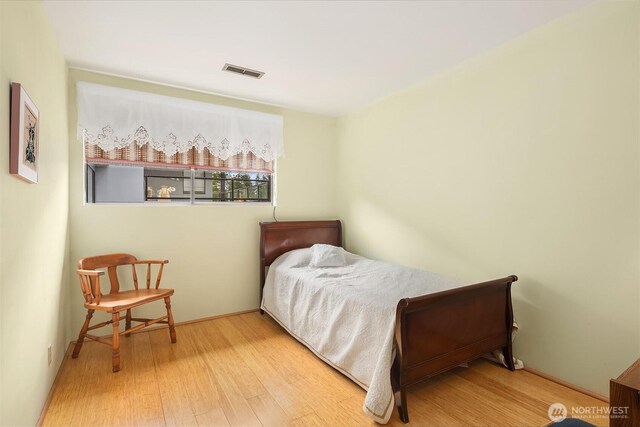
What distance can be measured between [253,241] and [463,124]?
2481 mm

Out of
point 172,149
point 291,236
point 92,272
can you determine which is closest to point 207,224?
point 172,149

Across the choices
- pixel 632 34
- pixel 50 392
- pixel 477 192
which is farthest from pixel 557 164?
pixel 50 392

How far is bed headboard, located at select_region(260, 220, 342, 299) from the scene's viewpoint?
3.68 metres

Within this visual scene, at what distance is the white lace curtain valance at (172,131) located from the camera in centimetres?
292

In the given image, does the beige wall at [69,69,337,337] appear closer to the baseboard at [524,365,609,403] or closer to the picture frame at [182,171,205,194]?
the picture frame at [182,171,205,194]

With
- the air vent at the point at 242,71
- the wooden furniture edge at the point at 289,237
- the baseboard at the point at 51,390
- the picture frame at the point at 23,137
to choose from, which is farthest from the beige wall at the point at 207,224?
the picture frame at the point at 23,137

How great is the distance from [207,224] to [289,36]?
2.07 m

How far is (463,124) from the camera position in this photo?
2.83 metres

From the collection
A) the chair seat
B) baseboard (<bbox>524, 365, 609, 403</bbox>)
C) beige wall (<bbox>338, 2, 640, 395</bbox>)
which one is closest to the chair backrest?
the chair seat

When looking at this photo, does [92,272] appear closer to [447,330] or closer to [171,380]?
[171,380]

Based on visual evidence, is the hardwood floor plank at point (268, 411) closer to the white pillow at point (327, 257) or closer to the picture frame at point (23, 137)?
the white pillow at point (327, 257)

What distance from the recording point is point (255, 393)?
2.20m

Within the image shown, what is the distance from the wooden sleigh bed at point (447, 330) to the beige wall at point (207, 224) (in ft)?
7.42

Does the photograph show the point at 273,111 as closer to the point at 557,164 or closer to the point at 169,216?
the point at 169,216
